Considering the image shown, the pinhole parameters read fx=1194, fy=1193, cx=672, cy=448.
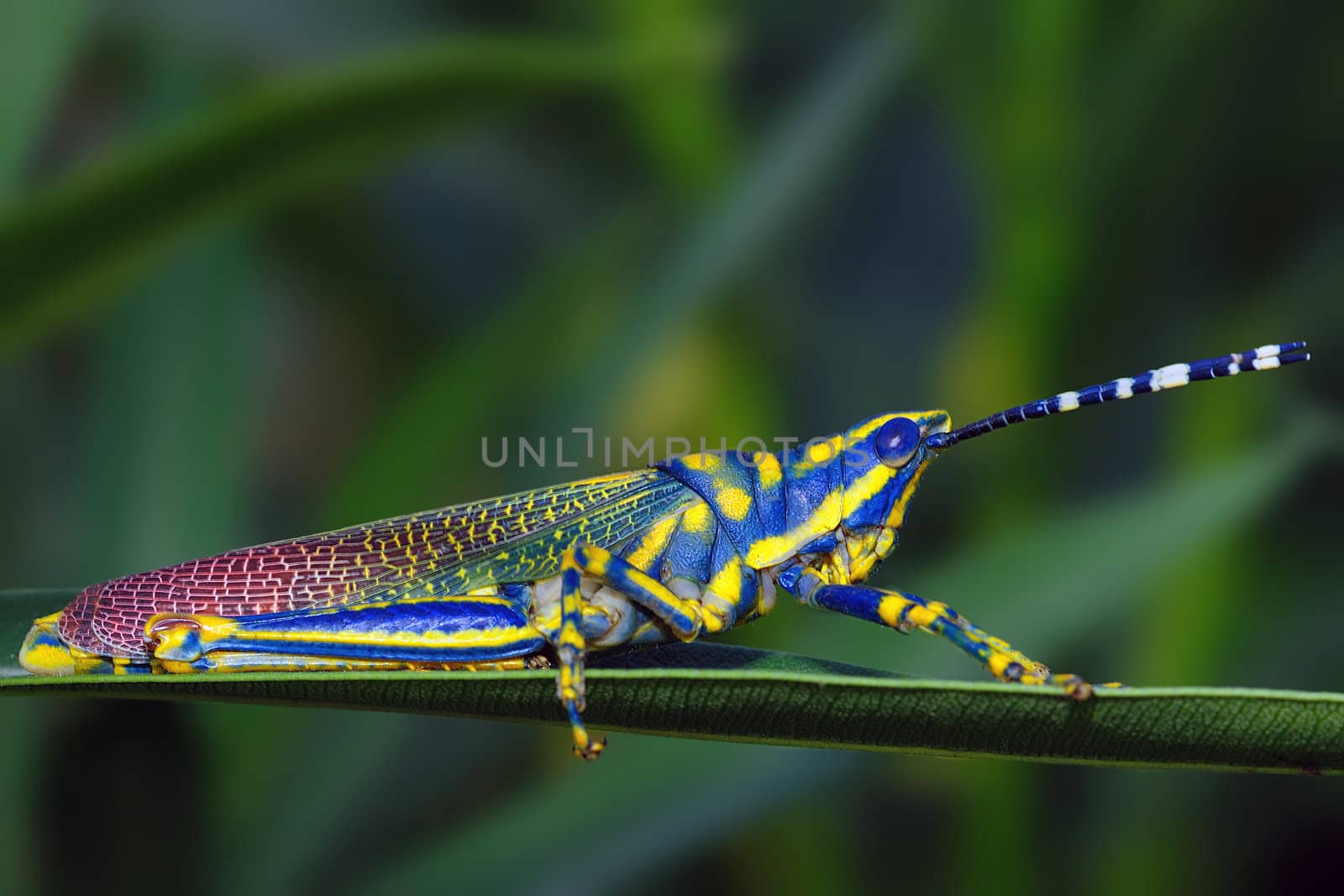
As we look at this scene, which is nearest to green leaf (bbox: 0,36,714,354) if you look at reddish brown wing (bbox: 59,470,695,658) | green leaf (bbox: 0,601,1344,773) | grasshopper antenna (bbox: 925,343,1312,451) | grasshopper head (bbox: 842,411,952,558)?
reddish brown wing (bbox: 59,470,695,658)

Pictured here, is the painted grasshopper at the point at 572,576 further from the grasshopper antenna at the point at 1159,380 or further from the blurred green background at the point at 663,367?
the blurred green background at the point at 663,367

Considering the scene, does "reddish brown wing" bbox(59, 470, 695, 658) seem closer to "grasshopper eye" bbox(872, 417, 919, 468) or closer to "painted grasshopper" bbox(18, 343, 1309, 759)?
"painted grasshopper" bbox(18, 343, 1309, 759)

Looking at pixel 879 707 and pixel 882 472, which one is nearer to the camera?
pixel 879 707

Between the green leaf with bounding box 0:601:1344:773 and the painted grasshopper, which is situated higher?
the painted grasshopper

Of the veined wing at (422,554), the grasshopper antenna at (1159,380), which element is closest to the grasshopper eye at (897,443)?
the grasshopper antenna at (1159,380)

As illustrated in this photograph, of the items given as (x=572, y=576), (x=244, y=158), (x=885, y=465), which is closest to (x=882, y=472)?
(x=885, y=465)

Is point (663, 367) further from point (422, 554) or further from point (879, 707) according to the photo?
point (879, 707)

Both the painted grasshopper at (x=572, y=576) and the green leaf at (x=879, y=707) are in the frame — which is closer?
the green leaf at (x=879, y=707)
